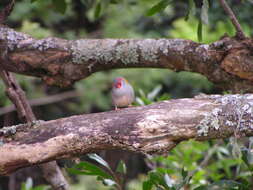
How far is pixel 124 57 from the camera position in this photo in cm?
217

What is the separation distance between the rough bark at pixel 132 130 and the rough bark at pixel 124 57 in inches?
14.5

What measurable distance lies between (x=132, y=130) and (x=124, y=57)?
61 cm

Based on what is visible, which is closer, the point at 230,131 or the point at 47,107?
the point at 230,131

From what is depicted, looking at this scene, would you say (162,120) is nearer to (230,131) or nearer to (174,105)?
(174,105)

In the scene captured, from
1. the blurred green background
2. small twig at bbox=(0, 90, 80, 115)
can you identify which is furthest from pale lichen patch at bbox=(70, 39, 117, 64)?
small twig at bbox=(0, 90, 80, 115)

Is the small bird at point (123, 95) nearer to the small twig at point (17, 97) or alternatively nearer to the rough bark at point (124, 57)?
the rough bark at point (124, 57)

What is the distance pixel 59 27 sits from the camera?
17.4ft

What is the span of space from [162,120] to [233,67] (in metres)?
0.57

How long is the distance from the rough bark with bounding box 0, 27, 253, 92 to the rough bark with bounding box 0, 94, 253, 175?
1.21ft

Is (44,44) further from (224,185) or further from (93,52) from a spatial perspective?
(224,185)

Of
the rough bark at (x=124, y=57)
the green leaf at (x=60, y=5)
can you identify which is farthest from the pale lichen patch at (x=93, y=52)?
the green leaf at (x=60, y=5)

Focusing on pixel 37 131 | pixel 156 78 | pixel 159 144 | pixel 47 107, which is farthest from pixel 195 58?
pixel 47 107

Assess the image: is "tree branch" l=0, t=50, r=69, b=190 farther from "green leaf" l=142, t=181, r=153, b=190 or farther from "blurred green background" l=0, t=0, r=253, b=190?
"blurred green background" l=0, t=0, r=253, b=190

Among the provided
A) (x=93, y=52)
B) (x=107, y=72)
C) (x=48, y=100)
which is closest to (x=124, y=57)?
(x=93, y=52)
